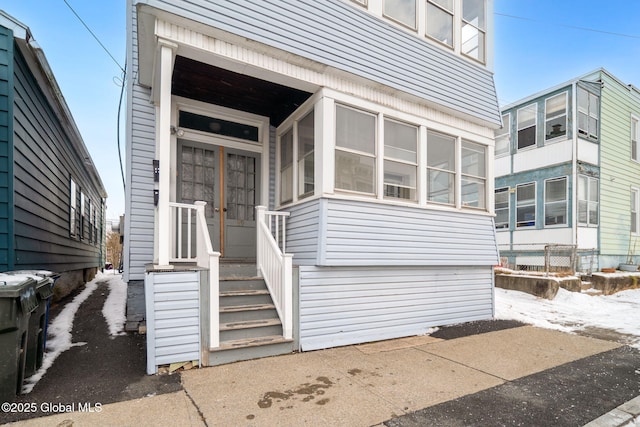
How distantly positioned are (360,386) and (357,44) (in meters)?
4.59

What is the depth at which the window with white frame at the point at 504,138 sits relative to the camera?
12.6m

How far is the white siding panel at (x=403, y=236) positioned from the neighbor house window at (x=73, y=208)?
318 inches

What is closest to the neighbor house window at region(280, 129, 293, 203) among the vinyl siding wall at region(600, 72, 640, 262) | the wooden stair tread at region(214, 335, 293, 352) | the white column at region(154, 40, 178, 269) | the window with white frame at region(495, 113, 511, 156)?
the white column at region(154, 40, 178, 269)

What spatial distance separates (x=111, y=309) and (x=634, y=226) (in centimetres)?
1732

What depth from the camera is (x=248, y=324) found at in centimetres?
405

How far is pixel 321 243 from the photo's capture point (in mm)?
4512

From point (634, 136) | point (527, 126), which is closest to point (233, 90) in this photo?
point (527, 126)

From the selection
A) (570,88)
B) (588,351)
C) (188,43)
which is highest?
(570,88)

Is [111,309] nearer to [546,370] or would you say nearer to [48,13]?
[546,370]

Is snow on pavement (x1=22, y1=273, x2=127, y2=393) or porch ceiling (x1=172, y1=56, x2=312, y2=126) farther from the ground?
porch ceiling (x1=172, y1=56, x2=312, y2=126)

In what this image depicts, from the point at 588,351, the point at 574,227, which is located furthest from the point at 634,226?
the point at 588,351

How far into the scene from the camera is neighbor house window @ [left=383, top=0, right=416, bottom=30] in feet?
18.1

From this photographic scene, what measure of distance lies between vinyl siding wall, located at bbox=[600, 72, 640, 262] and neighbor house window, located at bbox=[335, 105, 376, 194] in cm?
1052

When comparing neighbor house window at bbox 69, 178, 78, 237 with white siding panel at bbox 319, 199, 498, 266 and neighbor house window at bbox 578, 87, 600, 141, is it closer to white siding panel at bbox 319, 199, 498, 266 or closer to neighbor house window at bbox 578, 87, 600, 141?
white siding panel at bbox 319, 199, 498, 266
